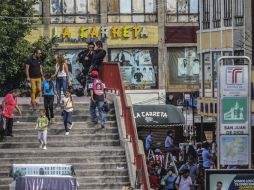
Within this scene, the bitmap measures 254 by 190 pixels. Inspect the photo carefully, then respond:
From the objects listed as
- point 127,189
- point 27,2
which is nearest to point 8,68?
point 27,2

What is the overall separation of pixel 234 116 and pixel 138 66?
44.3m

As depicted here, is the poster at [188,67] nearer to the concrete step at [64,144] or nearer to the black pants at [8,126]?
the concrete step at [64,144]

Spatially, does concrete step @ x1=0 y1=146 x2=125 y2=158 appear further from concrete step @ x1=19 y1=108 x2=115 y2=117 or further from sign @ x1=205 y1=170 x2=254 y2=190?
sign @ x1=205 y1=170 x2=254 y2=190

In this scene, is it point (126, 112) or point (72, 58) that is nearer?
point (126, 112)

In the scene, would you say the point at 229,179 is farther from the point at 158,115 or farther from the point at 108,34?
the point at 108,34

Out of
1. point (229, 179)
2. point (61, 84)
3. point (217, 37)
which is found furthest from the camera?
point (217, 37)

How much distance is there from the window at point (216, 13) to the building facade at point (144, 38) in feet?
64.7

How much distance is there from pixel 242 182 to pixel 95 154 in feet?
26.3

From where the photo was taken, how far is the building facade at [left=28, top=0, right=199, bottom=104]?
69.2 meters

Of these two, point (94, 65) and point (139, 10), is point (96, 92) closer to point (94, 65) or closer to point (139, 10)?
point (94, 65)

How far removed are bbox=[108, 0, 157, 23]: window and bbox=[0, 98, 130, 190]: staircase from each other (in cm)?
3581

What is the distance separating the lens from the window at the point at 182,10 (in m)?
69.9

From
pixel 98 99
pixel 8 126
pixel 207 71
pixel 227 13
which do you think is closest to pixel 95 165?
pixel 98 99

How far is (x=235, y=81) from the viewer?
25688 millimetres
